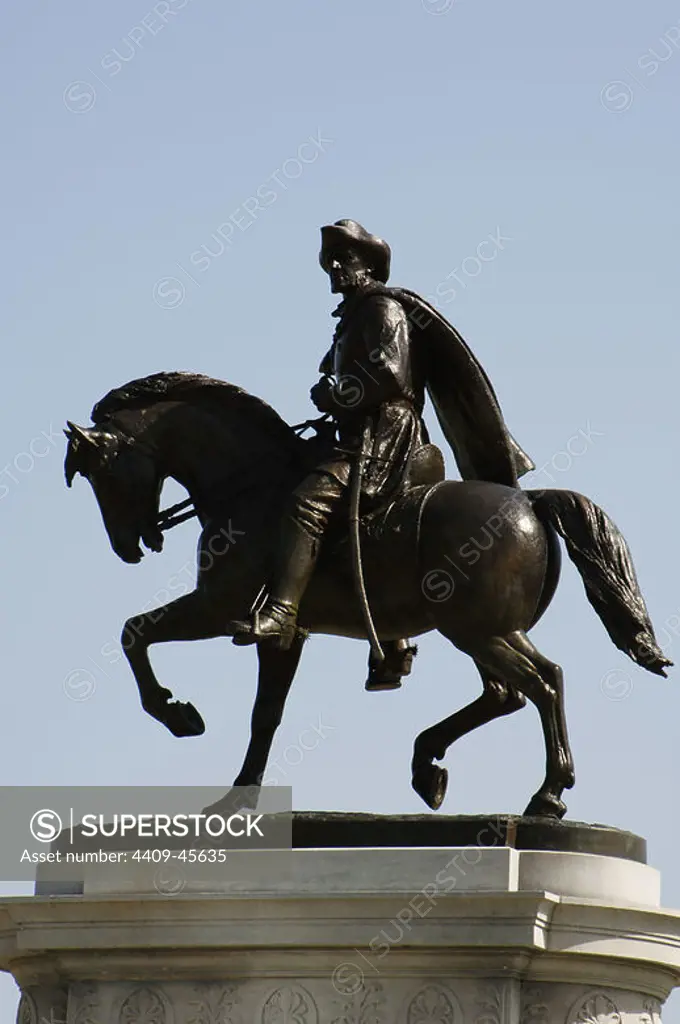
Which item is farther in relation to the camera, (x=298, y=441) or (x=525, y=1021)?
(x=298, y=441)

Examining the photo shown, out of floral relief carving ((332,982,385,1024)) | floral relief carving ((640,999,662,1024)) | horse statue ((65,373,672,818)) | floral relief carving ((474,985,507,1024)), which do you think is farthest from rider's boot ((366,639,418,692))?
floral relief carving ((640,999,662,1024))

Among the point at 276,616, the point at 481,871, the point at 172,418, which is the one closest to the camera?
the point at 481,871

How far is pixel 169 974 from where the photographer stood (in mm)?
9484

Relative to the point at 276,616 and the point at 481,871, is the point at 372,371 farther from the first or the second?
the point at 481,871

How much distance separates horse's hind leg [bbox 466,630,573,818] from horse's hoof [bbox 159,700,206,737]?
1.48m

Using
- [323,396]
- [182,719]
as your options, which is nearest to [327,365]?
[323,396]

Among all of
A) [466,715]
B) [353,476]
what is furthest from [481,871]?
[353,476]

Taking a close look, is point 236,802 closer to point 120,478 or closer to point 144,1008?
point 144,1008

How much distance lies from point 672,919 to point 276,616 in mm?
2277

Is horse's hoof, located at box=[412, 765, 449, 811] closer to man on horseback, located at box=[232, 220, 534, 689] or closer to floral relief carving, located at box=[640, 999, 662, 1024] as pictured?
man on horseback, located at box=[232, 220, 534, 689]

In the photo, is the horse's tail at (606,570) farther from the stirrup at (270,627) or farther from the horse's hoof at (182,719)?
the horse's hoof at (182,719)

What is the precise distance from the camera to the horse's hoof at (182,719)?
34.3ft

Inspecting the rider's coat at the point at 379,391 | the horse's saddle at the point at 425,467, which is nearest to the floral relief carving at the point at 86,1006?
the rider's coat at the point at 379,391

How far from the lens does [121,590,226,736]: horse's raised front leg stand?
406 inches
